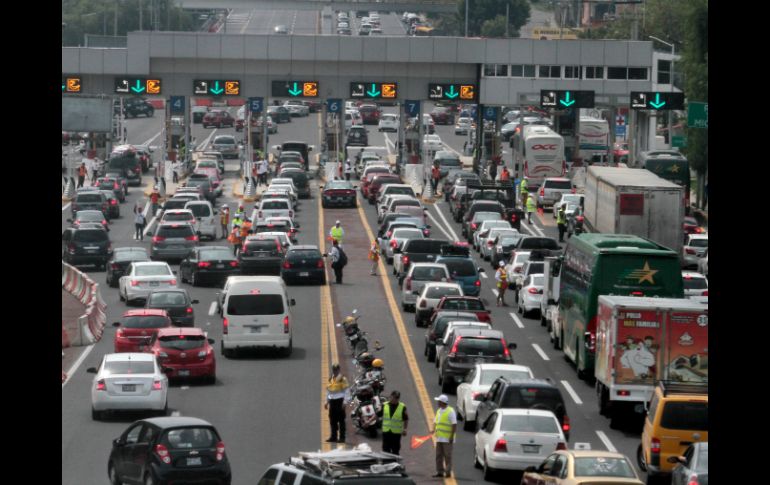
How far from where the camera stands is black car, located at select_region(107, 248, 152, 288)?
52.8m

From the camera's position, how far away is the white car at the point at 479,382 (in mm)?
30281

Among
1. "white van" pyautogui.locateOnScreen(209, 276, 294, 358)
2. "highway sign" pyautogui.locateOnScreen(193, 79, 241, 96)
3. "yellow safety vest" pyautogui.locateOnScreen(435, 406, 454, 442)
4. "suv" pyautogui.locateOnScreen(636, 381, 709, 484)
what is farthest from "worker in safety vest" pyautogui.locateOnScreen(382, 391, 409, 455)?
→ "highway sign" pyautogui.locateOnScreen(193, 79, 241, 96)

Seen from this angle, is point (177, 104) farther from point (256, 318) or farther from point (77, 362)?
point (256, 318)

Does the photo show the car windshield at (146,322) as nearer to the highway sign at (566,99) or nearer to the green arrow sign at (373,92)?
the highway sign at (566,99)

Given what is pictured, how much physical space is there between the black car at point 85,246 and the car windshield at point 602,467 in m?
38.6

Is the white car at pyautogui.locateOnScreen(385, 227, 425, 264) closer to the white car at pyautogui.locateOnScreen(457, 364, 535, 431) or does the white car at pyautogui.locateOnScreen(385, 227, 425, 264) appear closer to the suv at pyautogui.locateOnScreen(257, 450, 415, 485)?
the white car at pyautogui.locateOnScreen(457, 364, 535, 431)

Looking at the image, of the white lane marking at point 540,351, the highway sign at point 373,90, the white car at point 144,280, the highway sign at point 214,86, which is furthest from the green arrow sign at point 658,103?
the white lane marking at point 540,351

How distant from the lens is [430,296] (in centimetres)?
4453

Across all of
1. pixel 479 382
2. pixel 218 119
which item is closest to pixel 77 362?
pixel 479 382

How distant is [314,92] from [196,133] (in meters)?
44.5

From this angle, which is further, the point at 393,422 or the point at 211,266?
the point at 211,266

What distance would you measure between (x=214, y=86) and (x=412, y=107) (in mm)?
10911
